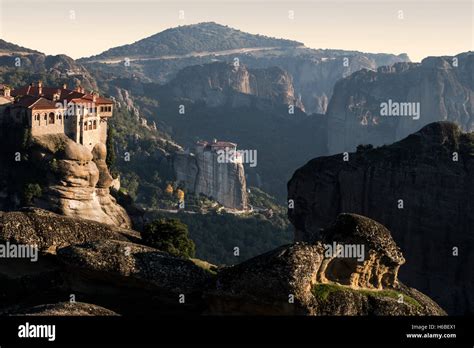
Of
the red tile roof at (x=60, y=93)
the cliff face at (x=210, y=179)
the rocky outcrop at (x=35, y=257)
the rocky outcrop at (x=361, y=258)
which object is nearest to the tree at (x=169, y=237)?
the rocky outcrop at (x=35, y=257)

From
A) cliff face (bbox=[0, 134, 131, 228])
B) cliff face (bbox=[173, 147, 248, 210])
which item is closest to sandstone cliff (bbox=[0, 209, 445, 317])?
cliff face (bbox=[0, 134, 131, 228])

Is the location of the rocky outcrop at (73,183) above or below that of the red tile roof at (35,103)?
below

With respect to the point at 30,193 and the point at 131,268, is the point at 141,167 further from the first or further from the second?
the point at 131,268

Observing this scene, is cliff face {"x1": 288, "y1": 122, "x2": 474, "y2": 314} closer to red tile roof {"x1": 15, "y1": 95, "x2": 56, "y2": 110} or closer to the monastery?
the monastery

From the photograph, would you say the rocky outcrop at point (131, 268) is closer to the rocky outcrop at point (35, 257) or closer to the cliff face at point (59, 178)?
the rocky outcrop at point (35, 257)

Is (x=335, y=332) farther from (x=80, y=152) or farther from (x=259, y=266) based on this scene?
(x=80, y=152)

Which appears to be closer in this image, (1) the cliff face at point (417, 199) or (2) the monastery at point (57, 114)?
(1) the cliff face at point (417, 199)
